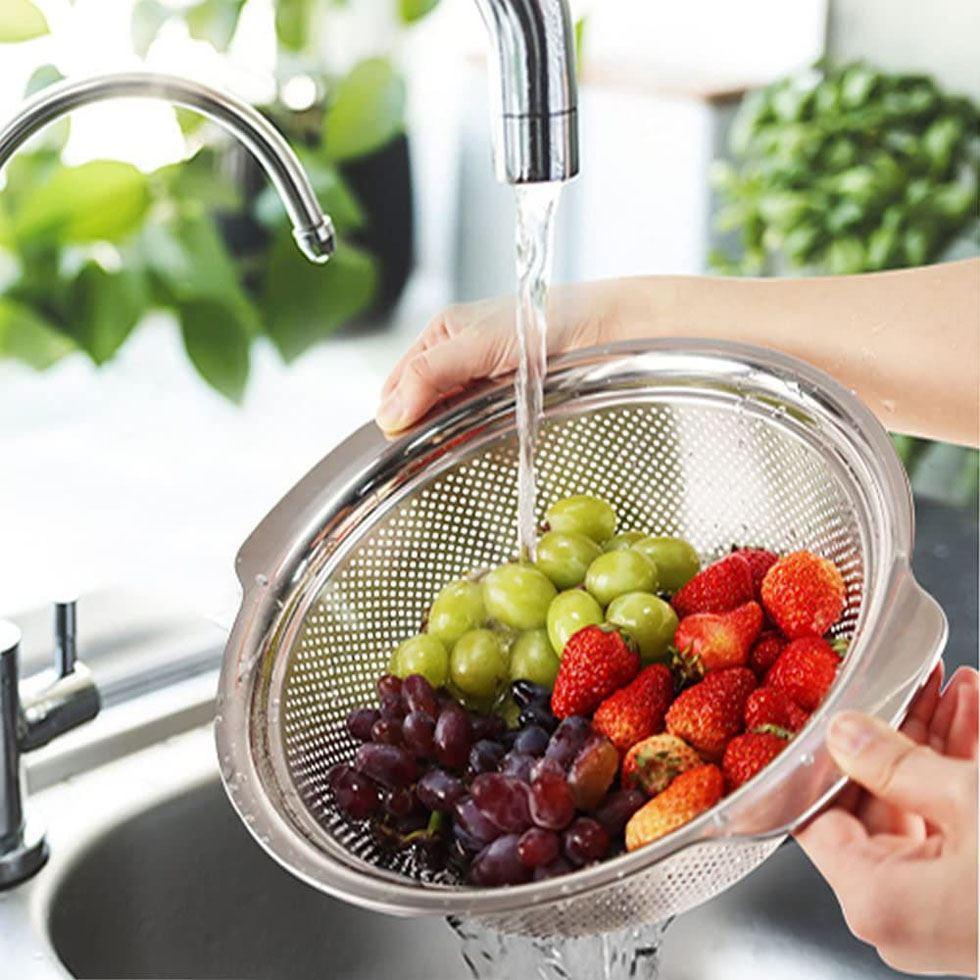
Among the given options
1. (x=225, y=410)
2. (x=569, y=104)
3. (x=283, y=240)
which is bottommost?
(x=225, y=410)

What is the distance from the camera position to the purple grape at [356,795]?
786 millimetres

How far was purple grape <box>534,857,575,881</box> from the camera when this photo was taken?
2.27 ft

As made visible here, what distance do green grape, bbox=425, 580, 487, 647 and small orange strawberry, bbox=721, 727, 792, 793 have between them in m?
0.19

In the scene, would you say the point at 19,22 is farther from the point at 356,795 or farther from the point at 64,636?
the point at 356,795

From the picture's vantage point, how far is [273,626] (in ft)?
2.75

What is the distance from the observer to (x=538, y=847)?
27.5 inches

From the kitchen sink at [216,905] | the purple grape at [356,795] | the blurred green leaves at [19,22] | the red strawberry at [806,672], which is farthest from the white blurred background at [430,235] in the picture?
the red strawberry at [806,672]

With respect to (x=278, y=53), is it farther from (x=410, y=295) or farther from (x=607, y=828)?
(x=607, y=828)

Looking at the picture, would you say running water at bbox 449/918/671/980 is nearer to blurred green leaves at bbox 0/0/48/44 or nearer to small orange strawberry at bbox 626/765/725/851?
small orange strawberry at bbox 626/765/725/851

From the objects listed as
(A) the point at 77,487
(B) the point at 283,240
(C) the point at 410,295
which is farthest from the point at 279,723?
(C) the point at 410,295

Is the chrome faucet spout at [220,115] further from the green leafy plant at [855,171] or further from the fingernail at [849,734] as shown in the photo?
the green leafy plant at [855,171]

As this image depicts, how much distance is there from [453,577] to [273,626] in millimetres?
136

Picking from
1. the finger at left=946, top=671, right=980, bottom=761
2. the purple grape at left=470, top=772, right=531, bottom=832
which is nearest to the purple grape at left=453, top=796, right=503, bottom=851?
the purple grape at left=470, top=772, right=531, bottom=832

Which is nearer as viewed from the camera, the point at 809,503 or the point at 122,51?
the point at 809,503
